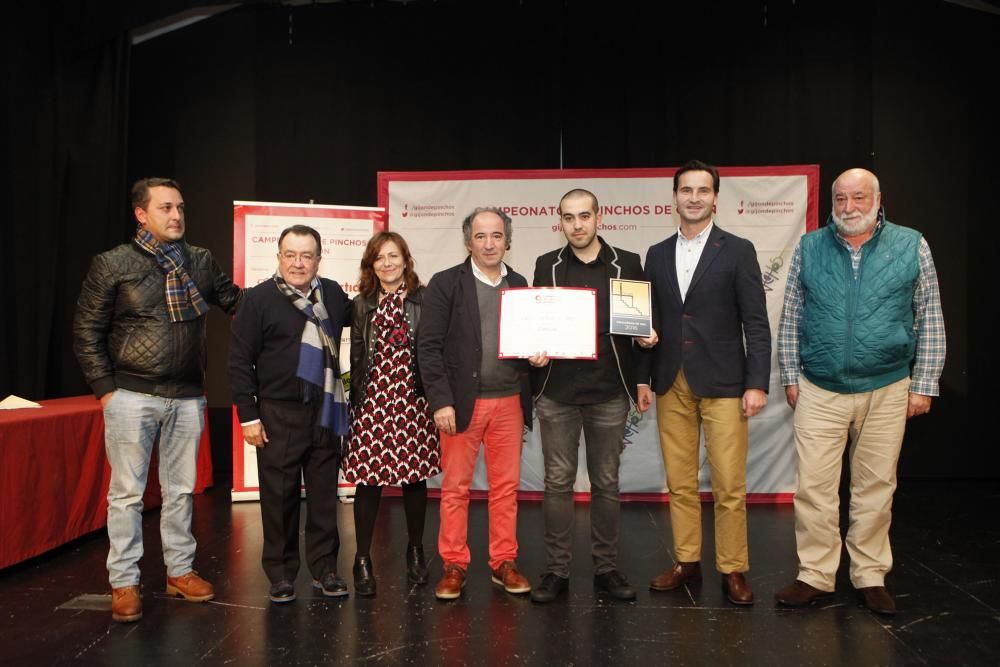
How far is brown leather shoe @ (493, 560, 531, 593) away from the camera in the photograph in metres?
2.97

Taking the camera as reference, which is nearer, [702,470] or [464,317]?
[464,317]

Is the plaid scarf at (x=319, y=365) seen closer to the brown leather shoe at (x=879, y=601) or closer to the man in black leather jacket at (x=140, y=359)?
the man in black leather jacket at (x=140, y=359)

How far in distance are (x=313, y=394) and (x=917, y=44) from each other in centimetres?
535

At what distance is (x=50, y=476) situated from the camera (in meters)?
3.55

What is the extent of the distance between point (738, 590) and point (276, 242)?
337cm

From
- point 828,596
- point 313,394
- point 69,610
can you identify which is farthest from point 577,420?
point 69,610

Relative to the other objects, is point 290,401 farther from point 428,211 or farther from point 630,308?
point 428,211

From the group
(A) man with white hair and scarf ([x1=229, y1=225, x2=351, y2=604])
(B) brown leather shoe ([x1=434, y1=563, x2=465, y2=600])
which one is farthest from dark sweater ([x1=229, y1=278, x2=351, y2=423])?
(B) brown leather shoe ([x1=434, y1=563, x2=465, y2=600])

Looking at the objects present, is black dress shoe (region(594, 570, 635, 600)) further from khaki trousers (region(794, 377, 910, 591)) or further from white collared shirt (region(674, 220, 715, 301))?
white collared shirt (region(674, 220, 715, 301))

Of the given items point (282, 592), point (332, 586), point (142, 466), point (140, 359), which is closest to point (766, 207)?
point (332, 586)

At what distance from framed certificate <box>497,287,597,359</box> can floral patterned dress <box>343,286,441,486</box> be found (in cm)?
43

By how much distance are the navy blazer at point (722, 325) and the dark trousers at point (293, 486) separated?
1.46 m

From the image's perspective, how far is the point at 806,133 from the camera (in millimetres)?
5422

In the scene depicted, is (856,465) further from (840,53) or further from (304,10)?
(304,10)
